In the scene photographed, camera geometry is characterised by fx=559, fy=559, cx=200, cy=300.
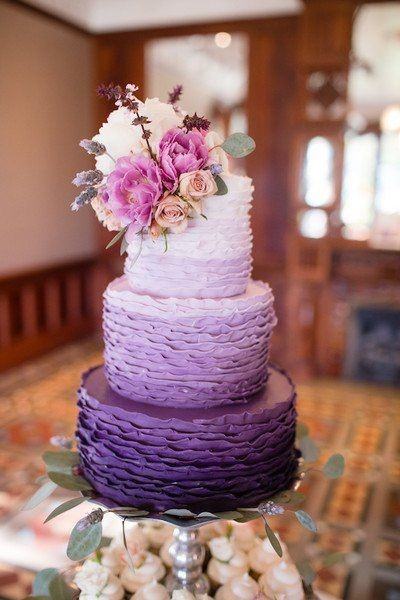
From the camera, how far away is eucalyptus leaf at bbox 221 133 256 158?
1173 millimetres

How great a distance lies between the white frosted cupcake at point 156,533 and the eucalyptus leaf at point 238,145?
1.07m

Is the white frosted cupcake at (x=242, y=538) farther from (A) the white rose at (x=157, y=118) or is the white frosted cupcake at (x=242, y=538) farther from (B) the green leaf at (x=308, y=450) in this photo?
(A) the white rose at (x=157, y=118)

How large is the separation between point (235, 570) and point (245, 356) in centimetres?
64

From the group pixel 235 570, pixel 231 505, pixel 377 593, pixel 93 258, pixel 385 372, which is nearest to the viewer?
pixel 231 505

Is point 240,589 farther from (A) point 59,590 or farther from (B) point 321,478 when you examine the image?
(B) point 321,478

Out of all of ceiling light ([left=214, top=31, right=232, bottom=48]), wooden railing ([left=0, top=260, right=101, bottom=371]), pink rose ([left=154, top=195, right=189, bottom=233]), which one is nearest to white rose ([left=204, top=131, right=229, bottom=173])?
pink rose ([left=154, top=195, right=189, bottom=233])

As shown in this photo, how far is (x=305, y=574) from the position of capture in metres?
1.54

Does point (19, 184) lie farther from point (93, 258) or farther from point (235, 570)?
point (235, 570)

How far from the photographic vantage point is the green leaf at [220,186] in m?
1.20

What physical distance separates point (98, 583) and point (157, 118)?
→ 110 cm

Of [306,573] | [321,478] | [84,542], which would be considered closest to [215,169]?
[84,542]

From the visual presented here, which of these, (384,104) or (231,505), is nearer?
(231,505)

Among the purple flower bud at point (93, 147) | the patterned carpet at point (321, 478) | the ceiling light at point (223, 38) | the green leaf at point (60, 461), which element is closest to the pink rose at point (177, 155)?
the purple flower bud at point (93, 147)

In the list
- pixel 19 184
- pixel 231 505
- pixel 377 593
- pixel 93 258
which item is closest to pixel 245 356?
pixel 231 505
